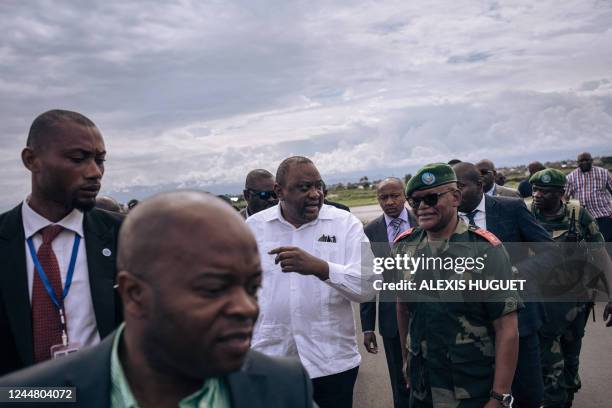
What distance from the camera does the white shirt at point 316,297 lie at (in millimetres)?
3596

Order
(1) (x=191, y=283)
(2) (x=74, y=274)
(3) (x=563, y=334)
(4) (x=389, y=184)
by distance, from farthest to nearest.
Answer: (4) (x=389, y=184), (3) (x=563, y=334), (2) (x=74, y=274), (1) (x=191, y=283)

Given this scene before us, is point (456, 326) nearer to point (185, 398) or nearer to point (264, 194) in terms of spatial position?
point (185, 398)

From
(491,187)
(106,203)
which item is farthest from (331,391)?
(491,187)

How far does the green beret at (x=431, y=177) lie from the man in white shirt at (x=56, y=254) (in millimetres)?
1836

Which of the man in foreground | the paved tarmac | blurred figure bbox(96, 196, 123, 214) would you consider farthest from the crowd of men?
blurred figure bbox(96, 196, 123, 214)

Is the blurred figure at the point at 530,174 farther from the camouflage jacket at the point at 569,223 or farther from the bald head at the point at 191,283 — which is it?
the bald head at the point at 191,283

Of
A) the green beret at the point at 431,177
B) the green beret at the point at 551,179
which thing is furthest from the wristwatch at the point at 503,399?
the green beret at the point at 551,179

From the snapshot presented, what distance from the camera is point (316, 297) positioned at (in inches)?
146

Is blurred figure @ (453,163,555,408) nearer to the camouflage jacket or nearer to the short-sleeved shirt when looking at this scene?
the camouflage jacket

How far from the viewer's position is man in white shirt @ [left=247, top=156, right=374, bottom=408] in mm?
3607

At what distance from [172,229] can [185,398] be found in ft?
1.63

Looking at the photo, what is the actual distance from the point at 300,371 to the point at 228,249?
0.53 m

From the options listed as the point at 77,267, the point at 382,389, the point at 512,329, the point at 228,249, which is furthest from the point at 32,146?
the point at 382,389

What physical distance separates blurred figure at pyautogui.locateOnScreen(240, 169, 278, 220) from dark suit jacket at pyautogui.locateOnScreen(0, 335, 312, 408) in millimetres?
4131
